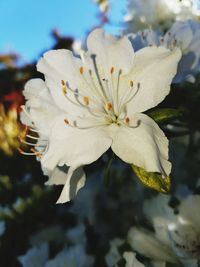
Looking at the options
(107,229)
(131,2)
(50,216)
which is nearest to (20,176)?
(50,216)

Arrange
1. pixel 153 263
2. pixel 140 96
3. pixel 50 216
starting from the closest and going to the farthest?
pixel 140 96 → pixel 153 263 → pixel 50 216

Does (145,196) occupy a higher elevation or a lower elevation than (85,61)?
lower

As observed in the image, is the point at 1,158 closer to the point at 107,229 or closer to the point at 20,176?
the point at 20,176

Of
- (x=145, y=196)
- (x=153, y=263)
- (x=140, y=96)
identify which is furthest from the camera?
(x=145, y=196)

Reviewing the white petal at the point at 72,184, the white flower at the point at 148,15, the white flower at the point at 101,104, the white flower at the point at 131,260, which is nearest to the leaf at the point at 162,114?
the white flower at the point at 101,104

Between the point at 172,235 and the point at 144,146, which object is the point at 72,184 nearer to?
the point at 144,146

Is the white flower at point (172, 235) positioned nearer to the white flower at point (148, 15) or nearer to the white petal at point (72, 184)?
the white petal at point (72, 184)
